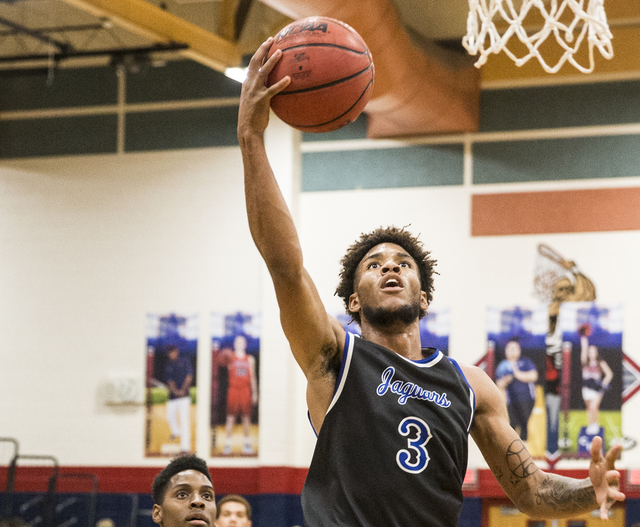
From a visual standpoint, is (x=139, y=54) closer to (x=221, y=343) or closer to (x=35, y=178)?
(x=35, y=178)

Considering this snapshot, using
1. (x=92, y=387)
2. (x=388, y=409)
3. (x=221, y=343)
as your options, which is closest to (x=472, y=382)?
(x=388, y=409)

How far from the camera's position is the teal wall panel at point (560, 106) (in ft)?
30.8

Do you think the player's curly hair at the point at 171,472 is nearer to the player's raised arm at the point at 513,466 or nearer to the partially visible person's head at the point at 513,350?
the player's raised arm at the point at 513,466

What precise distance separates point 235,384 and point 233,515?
3.73 metres

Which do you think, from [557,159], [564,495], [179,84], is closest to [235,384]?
[179,84]

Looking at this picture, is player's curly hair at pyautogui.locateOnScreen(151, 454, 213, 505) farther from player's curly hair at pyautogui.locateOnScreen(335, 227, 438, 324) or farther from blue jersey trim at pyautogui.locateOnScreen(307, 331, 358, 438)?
blue jersey trim at pyautogui.locateOnScreen(307, 331, 358, 438)

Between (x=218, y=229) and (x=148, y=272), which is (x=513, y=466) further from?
(x=148, y=272)

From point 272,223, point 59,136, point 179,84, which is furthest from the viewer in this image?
point 59,136

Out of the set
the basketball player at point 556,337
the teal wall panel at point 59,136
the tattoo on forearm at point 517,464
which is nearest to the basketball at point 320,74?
the tattoo on forearm at point 517,464

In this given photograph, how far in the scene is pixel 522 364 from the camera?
30.6 ft

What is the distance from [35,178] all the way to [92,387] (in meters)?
2.81

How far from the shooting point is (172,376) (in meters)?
10.2

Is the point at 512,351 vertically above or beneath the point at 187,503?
above

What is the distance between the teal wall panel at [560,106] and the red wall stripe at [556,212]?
0.79 m
